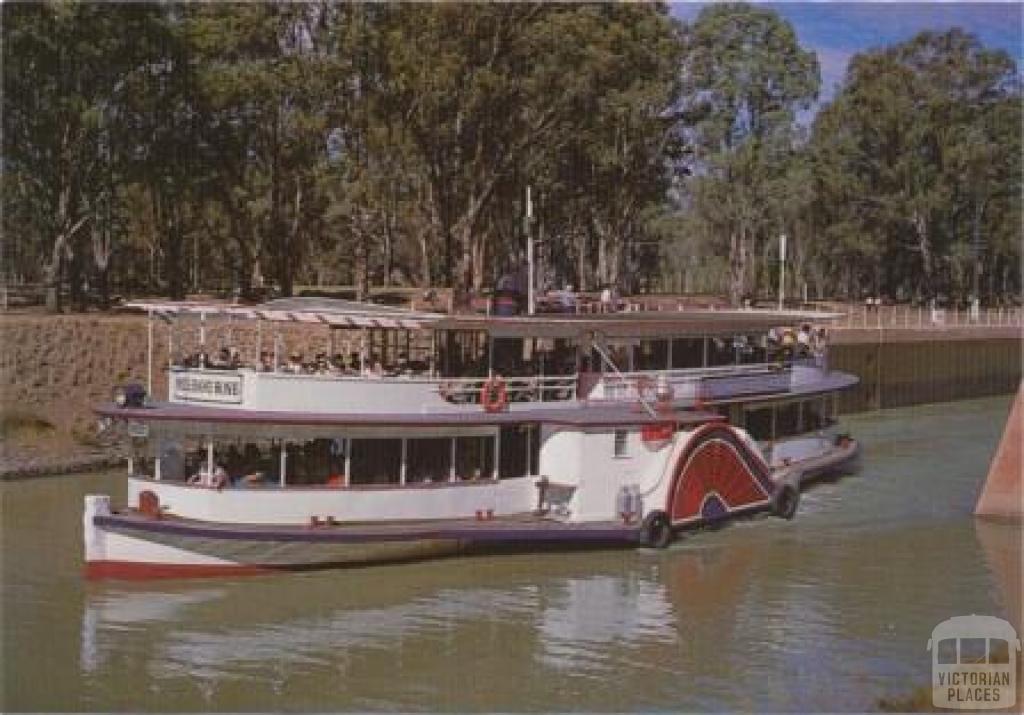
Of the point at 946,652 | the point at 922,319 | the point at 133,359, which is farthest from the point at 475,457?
the point at 922,319

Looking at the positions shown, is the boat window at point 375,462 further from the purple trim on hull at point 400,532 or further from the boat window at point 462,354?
the boat window at point 462,354

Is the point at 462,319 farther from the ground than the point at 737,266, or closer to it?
closer to it

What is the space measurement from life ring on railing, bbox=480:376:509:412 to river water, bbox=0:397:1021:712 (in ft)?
8.70

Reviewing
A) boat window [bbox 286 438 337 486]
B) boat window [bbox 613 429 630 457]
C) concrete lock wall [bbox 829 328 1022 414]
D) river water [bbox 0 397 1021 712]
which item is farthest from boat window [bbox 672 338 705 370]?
concrete lock wall [bbox 829 328 1022 414]

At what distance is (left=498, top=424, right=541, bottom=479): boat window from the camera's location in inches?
973

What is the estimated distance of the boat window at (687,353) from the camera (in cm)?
2906

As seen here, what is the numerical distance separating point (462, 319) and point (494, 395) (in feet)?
4.93

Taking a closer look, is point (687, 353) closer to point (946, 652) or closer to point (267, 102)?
point (946, 652)

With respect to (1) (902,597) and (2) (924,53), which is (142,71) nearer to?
(1) (902,597)

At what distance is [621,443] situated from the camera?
→ 82.0ft

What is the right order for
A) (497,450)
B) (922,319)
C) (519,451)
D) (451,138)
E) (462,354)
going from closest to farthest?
1. (497,450)
2. (519,451)
3. (462,354)
4. (451,138)
5. (922,319)

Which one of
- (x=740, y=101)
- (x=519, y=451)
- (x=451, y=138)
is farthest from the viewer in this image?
(x=740, y=101)

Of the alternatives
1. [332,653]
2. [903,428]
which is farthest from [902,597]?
[903,428]

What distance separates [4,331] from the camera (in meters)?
38.1
